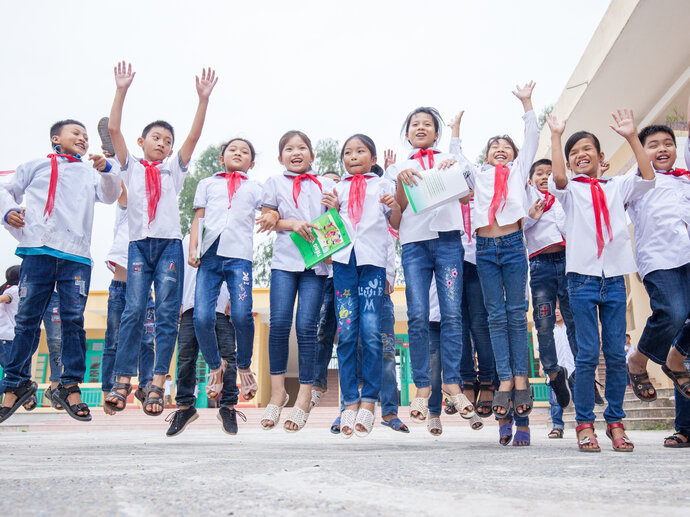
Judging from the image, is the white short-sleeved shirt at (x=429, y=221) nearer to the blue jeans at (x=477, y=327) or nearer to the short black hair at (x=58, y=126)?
the blue jeans at (x=477, y=327)

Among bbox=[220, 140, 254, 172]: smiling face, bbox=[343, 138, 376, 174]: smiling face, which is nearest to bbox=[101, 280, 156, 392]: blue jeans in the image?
bbox=[220, 140, 254, 172]: smiling face

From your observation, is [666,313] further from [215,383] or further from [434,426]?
[215,383]

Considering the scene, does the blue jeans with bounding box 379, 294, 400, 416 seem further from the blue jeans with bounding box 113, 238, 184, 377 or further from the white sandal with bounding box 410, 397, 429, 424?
the blue jeans with bounding box 113, 238, 184, 377

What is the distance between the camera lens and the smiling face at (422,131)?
4.39m

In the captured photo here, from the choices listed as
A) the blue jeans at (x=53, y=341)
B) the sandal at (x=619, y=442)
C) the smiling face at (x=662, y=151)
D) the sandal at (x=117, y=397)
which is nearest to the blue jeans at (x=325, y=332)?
the sandal at (x=117, y=397)

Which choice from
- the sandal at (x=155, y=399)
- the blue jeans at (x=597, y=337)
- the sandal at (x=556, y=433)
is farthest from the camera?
the sandal at (x=556, y=433)

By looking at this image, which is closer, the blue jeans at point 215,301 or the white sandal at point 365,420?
the white sandal at point 365,420

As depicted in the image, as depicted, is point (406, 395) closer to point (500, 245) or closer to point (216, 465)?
point (500, 245)

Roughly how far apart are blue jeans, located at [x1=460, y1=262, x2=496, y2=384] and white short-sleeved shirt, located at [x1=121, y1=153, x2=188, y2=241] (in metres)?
2.31

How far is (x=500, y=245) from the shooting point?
410 centimetres

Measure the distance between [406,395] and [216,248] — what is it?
16.4m

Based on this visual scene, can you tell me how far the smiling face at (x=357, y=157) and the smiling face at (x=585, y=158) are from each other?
1432 mm

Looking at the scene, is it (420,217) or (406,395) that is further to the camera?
(406,395)

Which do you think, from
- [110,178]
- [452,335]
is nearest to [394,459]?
[452,335]
